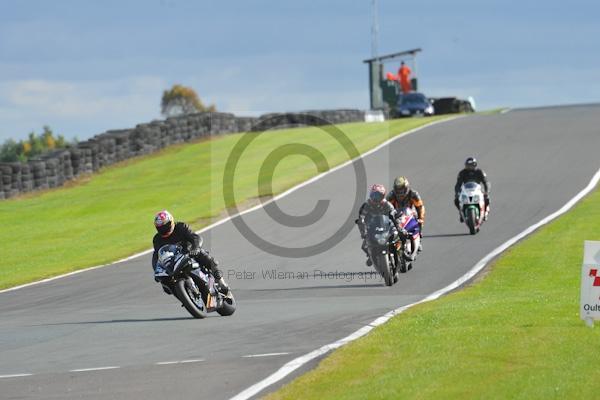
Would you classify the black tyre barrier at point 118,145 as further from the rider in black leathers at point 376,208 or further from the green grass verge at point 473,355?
the green grass verge at point 473,355

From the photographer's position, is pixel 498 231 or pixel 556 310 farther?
pixel 498 231

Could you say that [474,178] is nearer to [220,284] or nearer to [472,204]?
[472,204]

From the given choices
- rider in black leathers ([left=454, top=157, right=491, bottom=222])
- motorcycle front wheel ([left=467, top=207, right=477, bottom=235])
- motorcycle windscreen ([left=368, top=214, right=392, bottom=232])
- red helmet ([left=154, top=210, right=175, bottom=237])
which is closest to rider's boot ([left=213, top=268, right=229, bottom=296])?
red helmet ([left=154, top=210, right=175, bottom=237])

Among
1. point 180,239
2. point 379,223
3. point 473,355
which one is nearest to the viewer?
point 473,355

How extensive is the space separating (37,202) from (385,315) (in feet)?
96.1

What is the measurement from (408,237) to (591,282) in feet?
33.4

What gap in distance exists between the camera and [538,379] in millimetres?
9977

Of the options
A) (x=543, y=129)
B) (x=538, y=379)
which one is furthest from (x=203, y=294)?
(x=543, y=129)

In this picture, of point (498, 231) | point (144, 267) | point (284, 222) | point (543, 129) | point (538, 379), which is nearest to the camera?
point (538, 379)

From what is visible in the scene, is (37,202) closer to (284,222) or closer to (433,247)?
(284,222)
